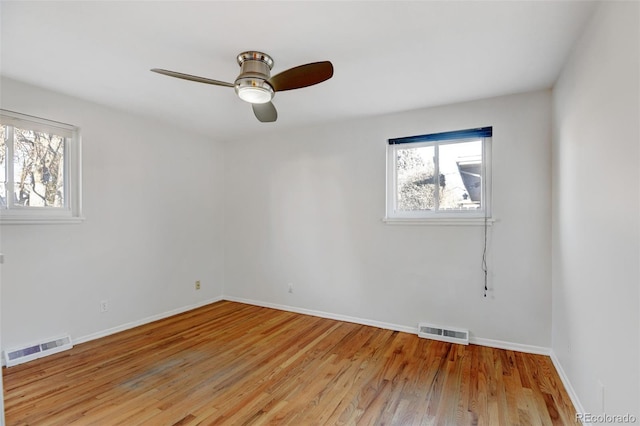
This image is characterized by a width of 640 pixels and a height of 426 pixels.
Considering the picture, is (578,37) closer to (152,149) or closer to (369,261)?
(369,261)

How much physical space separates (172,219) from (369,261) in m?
2.52

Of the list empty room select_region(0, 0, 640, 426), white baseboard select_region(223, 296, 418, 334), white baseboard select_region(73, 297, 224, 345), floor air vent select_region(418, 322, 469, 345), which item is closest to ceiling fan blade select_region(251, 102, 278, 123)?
empty room select_region(0, 0, 640, 426)

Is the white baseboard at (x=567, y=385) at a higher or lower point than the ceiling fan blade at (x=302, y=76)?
lower

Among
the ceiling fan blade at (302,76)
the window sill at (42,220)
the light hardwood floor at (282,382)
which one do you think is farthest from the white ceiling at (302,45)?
the light hardwood floor at (282,382)

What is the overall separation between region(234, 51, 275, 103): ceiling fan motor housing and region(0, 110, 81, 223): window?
2048 millimetres

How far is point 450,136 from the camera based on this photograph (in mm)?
3154

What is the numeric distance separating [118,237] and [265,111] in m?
2.21

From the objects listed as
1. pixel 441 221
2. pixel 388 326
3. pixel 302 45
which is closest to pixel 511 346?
pixel 388 326

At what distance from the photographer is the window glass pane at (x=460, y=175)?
3.12m

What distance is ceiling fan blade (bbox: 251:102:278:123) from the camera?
244 centimetres

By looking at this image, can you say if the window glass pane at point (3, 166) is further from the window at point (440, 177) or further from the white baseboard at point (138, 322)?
the window at point (440, 177)

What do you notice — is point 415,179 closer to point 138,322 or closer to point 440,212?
point 440,212

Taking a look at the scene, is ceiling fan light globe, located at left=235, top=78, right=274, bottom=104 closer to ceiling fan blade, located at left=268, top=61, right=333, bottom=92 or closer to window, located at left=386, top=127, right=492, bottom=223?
ceiling fan blade, located at left=268, top=61, right=333, bottom=92

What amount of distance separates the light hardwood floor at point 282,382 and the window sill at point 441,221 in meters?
1.18
